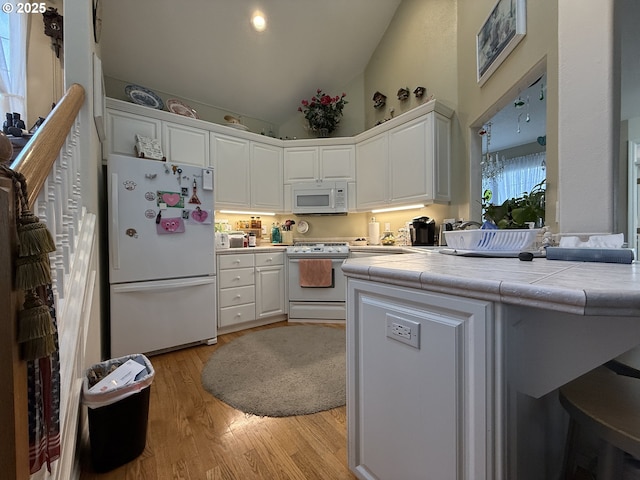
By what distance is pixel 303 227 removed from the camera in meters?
3.92

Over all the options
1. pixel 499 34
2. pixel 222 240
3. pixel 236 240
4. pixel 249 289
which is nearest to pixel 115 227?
pixel 222 240

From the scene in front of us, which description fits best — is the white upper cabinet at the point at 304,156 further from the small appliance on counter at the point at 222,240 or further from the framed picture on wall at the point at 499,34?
the framed picture on wall at the point at 499,34

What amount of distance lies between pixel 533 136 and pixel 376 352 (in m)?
5.08

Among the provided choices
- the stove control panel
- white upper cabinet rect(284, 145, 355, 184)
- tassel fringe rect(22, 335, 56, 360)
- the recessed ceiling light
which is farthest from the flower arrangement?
tassel fringe rect(22, 335, 56, 360)

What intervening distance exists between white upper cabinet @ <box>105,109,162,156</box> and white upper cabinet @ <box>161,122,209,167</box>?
0.15 meters

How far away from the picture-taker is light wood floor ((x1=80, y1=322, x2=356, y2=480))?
1.18m

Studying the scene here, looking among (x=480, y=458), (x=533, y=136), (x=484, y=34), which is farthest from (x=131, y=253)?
(x=533, y=136)

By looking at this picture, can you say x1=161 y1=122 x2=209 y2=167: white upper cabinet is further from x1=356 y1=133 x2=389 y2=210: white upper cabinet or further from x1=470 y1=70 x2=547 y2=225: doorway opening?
x1=470 y1=70 x2=547 y2=225: doorway opening

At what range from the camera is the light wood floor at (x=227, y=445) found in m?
1.18

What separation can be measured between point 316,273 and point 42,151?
260cm

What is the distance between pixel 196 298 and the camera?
100 inches

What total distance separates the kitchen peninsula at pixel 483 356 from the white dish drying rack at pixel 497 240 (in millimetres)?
363

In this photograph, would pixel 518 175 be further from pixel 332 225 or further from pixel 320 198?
pixel 320 198

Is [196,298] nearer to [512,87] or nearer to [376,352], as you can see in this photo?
[376,352]
